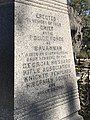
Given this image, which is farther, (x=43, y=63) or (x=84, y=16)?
(x=84, y=16)

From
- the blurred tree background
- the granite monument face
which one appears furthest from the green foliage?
the granite monument face

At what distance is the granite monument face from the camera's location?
3788 mm

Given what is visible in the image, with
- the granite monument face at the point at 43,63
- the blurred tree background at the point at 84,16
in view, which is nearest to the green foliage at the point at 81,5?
the blurred tree background at the point at 84,16

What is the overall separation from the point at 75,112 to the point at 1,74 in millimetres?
1596

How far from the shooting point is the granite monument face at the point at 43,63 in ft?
12.4

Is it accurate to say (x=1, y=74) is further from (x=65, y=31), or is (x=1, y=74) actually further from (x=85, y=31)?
(x=85, y=31)

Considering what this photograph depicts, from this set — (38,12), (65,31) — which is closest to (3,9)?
(38,12)

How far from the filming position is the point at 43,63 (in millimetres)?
4191

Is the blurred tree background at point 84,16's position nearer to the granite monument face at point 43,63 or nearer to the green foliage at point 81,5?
the green foliage at point 81,5

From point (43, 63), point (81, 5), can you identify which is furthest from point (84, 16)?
point (43, 63)

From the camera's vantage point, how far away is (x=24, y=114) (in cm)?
382

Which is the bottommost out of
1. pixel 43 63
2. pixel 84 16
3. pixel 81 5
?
pixel 43 63

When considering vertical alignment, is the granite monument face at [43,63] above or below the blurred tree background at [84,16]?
below

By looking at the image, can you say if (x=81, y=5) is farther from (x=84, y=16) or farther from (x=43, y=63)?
(x=43, y=63)
